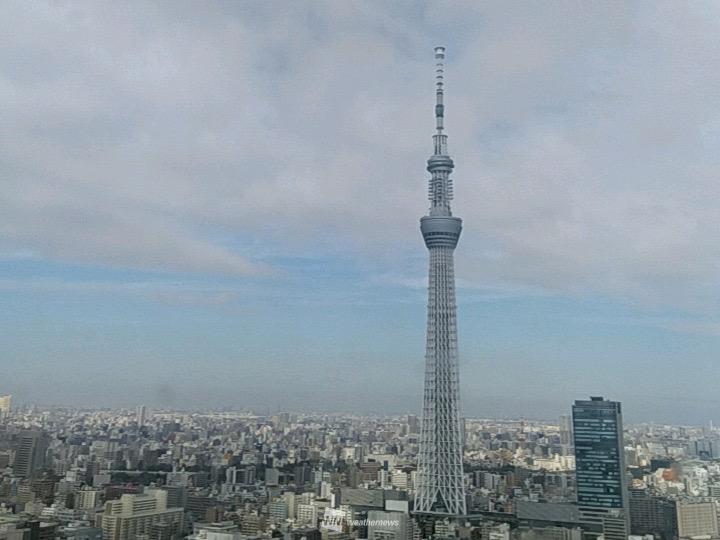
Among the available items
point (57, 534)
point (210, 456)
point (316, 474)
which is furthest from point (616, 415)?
point (57, 534)

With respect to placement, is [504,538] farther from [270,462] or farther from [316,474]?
[270,462]

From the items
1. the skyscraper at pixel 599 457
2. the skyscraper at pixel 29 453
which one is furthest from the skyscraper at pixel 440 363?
the skyscraper at pixel 29 453

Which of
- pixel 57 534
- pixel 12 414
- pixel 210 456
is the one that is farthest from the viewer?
pixel 210 456

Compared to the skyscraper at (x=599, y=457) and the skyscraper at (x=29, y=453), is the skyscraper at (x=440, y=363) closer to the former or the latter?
the skyscraper at (x=599, y=457)

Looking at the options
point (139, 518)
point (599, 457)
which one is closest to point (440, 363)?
point (599, 457)

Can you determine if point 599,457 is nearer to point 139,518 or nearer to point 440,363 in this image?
point 440,363

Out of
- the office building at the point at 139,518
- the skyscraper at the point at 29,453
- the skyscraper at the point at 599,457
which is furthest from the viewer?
the skyscraper at the point at 599,457
